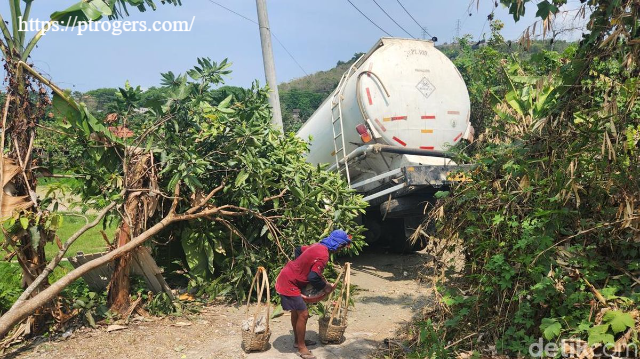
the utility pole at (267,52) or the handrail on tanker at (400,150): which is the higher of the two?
the utility pole at (267,52)

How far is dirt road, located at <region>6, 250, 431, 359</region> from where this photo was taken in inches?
210

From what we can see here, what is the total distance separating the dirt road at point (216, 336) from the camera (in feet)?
17.5

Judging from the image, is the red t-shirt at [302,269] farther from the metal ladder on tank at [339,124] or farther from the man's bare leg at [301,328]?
the metal ladder on tank at [339,124]

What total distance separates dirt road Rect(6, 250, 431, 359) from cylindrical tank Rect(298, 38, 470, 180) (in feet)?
8.13

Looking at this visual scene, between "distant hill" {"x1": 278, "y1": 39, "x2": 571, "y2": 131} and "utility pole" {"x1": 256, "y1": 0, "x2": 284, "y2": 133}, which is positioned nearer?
"utility pole" {"x1": 256, "y1": 0, "x2": 284, "y2": 133}

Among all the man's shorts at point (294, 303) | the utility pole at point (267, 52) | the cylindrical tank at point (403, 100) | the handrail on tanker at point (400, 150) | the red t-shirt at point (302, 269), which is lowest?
the man's shorts at point (294, 303)

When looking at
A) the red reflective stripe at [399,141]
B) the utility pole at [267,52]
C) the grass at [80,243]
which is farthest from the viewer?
the grass at [80,243]

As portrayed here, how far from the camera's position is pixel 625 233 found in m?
4.10

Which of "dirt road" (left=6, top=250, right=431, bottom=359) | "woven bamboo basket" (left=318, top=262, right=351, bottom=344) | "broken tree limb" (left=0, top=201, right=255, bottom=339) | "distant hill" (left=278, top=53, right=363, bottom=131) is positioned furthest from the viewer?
"distant hill" (left=278, top=53, right=363, bottom=131)

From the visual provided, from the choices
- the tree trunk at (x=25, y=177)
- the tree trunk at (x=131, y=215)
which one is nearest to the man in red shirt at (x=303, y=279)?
the tree trunk at (x=131, y=215)

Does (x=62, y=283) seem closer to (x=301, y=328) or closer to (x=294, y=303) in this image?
(x=294, y=303)

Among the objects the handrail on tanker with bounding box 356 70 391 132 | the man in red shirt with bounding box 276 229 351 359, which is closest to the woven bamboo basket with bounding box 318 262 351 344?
the man in red shirt with bounding box 276 229 351 359

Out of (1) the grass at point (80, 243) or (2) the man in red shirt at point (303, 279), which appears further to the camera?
(1) the grass at point (80, 243)

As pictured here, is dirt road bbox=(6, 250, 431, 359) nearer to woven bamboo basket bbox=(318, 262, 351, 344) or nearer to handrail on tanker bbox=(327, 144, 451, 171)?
woven bamboo basket bbox=(318, 262, 351, 344)
